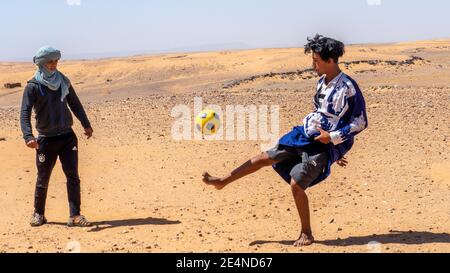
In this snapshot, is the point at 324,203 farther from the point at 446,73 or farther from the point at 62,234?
the point at 446,73

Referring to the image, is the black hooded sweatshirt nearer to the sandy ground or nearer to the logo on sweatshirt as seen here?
the logo on sweatshirt

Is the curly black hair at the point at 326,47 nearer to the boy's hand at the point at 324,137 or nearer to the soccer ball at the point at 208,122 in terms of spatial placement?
the boy's hand at the point at 324,137

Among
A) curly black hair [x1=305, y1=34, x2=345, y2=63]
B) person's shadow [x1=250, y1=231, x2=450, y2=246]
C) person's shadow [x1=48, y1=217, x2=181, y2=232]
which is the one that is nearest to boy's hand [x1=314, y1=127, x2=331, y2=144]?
curly black hair [x1=305, y1=34, x2=345, y2=63]

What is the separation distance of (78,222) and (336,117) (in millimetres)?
3026

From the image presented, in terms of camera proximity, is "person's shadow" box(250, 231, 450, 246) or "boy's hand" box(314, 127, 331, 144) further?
"person's shadow" box(250, 231, 450, 246)

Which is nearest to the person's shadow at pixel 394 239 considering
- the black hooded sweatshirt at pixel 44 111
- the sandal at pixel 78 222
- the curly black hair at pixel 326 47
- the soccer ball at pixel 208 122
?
the curly black hair at pixel 326 47

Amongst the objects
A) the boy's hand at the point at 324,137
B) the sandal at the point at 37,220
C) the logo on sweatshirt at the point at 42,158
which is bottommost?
the sandal at the point at 37,220

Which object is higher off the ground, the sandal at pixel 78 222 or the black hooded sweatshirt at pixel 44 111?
the black hooded sweatshirt at pixel 44 111

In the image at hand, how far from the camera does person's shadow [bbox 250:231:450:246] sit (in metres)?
5.52

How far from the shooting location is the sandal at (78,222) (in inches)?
255

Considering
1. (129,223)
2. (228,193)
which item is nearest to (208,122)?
(228,193)

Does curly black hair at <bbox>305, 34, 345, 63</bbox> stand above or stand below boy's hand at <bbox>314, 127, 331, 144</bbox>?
above

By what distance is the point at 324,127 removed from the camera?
5277 mm

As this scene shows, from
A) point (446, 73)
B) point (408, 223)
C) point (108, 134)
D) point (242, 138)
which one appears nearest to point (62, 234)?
point (408, 223)
